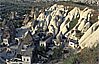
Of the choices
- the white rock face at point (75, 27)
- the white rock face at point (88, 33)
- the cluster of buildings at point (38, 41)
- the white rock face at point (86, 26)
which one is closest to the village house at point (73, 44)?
the cluster of buildings at point (38, 41)

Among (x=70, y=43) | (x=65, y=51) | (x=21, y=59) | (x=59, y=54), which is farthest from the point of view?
(x=70, y=43)

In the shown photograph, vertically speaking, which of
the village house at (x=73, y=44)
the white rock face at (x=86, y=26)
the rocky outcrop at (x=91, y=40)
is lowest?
the village house at (x=73, y=44)

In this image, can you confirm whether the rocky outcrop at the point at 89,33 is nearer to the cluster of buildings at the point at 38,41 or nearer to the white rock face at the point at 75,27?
the white rock face at the point at 75,27

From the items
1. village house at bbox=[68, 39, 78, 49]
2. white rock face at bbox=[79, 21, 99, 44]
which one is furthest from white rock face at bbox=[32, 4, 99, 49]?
village house at bbox=[68, 39, 78, 49]

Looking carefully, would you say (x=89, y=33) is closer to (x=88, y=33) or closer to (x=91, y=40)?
(x=88, y=33)

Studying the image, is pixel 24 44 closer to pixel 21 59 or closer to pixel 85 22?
pixel 21 59

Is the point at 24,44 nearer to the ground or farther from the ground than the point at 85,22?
nearer to the ground

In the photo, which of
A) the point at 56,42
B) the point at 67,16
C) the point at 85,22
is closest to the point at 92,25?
the point at 85,22

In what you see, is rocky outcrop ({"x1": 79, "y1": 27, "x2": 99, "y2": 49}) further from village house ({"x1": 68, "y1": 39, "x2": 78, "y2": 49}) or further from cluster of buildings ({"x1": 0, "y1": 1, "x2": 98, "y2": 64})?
cluster of buildings ({"x1": 0, "y1": 1, "x2": 98, "y2": 64})

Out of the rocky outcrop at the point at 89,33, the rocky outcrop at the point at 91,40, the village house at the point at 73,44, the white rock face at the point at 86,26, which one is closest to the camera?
the rocky outcrop at the point at 91,40

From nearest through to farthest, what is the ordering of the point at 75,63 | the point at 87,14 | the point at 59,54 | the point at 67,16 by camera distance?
1. the point at 75,63
2. the point at 59,54
3. the point at 87,14
4. the point at 67,16

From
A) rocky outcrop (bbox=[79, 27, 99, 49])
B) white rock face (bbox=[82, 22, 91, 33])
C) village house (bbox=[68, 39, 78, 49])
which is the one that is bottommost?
village house (bbox=[68, 39, 78, 49])
